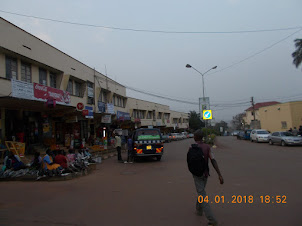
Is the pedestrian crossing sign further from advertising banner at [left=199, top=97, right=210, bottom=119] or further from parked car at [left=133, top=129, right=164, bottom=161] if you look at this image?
parked car at [left=133, top=129, right=164, bottom=161]

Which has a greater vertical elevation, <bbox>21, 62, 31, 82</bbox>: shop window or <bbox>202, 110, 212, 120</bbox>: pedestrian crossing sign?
<bbox>21, 62, 31, 82</bbox>: shop window

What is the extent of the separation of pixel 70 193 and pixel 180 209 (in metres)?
3.42

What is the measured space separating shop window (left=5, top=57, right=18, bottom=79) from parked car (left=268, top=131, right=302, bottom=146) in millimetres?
21032

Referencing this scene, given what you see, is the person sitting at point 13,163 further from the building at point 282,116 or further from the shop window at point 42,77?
the building at point 282,116

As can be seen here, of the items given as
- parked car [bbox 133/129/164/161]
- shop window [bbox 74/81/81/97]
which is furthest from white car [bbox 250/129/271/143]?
shop window [bbox 74/81/81/97]

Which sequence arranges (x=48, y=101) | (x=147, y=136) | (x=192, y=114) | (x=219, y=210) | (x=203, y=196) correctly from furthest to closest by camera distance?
(x=192, y=114), (x=147, y=136), (x=48, y=101), (x=219, y=210), (x=203, y=196)

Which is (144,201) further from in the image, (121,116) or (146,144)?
(121,116)

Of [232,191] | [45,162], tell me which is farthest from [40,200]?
[232,191]

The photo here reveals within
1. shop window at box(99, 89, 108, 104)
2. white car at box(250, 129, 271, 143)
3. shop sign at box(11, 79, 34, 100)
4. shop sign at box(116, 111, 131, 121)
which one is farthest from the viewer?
shop sign at box(116, 111, 131, 121)

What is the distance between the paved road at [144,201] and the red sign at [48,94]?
5.61m

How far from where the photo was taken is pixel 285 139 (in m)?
21.2

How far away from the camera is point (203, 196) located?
14.8 ft

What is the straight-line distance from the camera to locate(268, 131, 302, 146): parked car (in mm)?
20656

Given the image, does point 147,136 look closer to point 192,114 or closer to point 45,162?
point 45,162
